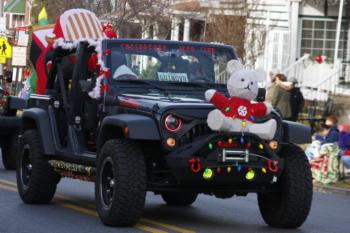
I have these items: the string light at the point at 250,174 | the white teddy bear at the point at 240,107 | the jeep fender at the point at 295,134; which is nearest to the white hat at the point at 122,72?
the white teddy bear at the point at 240,107

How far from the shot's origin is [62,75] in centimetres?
1345

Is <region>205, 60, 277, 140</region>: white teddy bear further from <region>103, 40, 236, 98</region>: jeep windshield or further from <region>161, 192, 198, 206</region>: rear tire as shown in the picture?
<region>161, 192, 198, 206</region>: rear tire

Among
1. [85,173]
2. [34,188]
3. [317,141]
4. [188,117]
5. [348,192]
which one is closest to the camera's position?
[188,117]

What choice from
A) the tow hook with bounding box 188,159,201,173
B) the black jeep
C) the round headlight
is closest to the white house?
the black jeep

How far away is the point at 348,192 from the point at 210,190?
26.0 ft

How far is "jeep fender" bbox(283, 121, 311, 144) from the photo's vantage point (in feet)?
37.6

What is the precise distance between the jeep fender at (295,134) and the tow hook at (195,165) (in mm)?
1143

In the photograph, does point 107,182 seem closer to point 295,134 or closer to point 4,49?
point 295,134

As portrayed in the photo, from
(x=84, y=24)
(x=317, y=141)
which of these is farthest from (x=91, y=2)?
(x=84, y=24)

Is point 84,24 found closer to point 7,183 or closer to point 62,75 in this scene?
point 62,75

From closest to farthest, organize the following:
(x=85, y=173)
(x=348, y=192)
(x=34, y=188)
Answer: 1. (x=85, y=173)
2. (x=34, y=188)
3. (x=348, y=192)

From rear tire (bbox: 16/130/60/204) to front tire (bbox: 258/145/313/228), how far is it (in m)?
2.94

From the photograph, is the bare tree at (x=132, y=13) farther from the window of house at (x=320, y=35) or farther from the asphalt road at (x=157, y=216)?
the asphalt road at (x=157, y=216)

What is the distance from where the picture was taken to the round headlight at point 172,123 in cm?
1094
